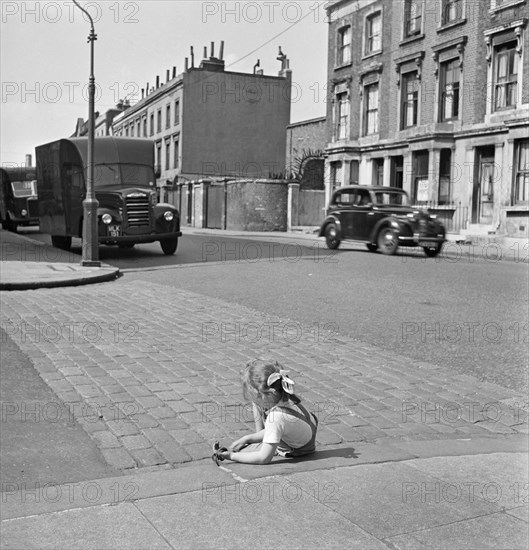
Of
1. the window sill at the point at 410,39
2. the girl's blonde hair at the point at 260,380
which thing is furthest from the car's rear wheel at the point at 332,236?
the girl's blonde hair at the point at 260,380

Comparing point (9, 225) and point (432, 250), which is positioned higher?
point (432, 250)

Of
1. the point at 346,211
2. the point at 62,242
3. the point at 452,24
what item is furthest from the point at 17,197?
the point at 452,24

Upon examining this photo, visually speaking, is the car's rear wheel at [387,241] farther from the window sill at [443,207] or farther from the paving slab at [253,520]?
the paving slab at [253,520]

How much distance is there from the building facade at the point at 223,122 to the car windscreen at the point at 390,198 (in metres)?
30.0

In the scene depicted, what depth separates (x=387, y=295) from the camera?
37.5 ft

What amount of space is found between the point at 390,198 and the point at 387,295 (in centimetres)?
1043

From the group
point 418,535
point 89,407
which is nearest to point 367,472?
point 418,535

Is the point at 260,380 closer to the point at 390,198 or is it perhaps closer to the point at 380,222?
the point at 380,222

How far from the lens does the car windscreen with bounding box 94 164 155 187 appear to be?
19.6m

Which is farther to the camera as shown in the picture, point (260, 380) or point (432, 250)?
point (432, 250)

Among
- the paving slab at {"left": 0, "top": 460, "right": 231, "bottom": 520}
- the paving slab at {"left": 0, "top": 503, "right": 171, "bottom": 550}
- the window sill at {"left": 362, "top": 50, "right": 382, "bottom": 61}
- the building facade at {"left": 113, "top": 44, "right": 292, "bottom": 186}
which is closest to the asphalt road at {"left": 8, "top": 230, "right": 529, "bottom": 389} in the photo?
the paving slab at {"left": 0, "top": 460, "right": 231, "bottom": 520}

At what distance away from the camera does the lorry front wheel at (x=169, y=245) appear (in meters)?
20.0

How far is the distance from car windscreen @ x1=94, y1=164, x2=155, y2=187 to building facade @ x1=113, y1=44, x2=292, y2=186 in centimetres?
2989

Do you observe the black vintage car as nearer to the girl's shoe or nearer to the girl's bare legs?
the girl's bare legs
